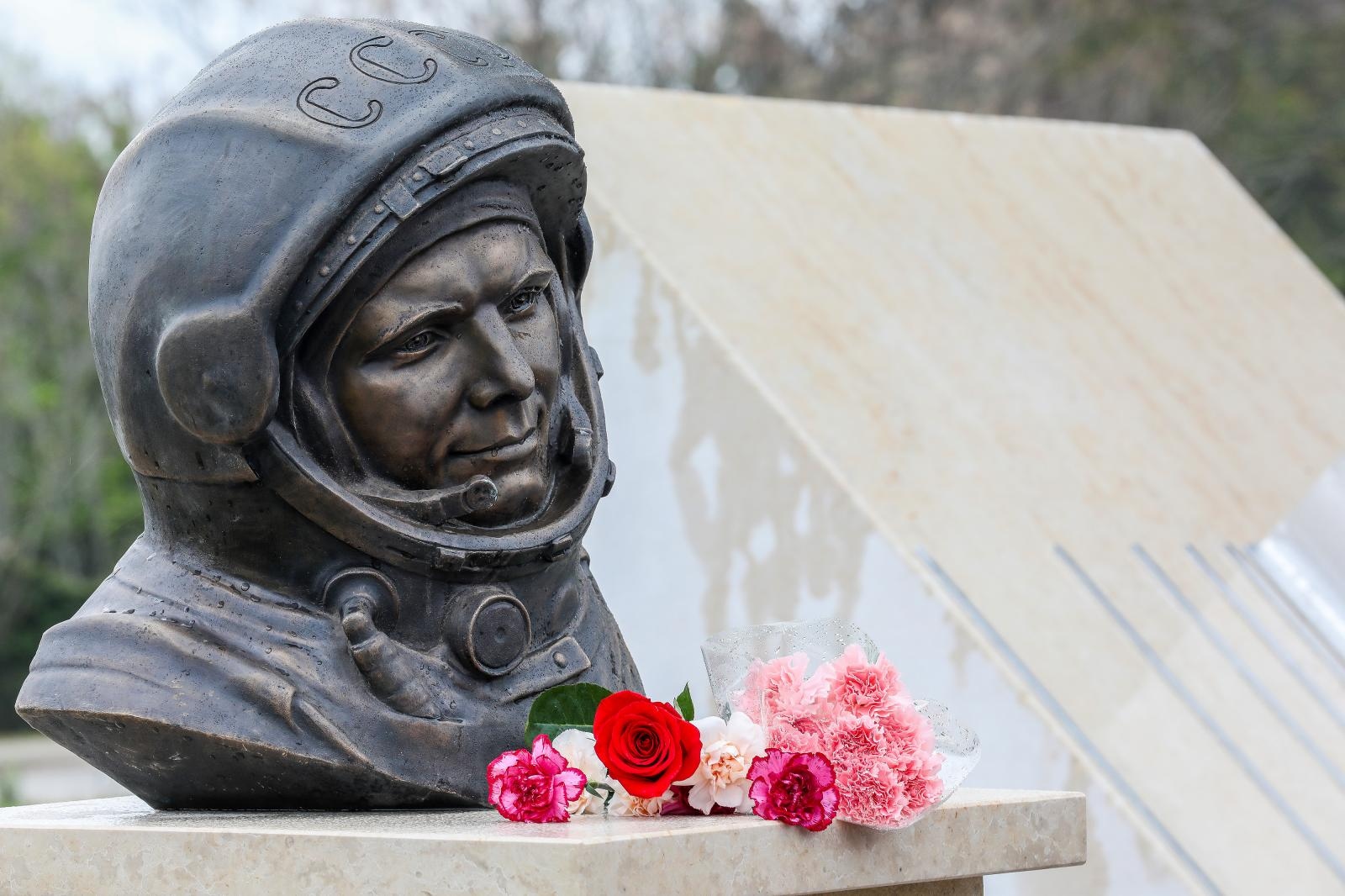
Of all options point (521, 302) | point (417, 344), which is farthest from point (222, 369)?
point (521, 302)

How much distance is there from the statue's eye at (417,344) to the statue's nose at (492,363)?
0.21 ft

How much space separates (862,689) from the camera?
99.4 inches

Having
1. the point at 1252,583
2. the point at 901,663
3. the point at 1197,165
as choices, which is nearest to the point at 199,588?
the point at 901,663

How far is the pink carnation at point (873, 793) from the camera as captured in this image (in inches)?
97.7

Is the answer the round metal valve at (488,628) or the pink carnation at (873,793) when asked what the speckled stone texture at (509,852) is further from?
the round metal valve at (488,628)

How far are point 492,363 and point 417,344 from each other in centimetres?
12

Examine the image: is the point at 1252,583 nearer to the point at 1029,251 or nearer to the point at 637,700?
the point at 1029,251

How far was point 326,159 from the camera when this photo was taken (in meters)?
2.71

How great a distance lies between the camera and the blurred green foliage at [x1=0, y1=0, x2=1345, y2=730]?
39.3 ft

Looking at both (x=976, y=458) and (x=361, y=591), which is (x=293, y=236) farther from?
(x=976, y=458)

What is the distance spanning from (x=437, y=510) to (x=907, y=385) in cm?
236

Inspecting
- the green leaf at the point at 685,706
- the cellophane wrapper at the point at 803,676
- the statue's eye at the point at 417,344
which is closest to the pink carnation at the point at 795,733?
the cellophane wrapper at the point at 803,676

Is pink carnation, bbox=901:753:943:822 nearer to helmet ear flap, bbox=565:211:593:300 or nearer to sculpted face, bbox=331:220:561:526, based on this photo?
sculpted face, bbox=331:220:561:526

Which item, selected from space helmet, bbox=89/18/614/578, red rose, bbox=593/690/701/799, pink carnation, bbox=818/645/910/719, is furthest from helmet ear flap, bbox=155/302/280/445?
pink carnation, bbox=818/645/910/719
